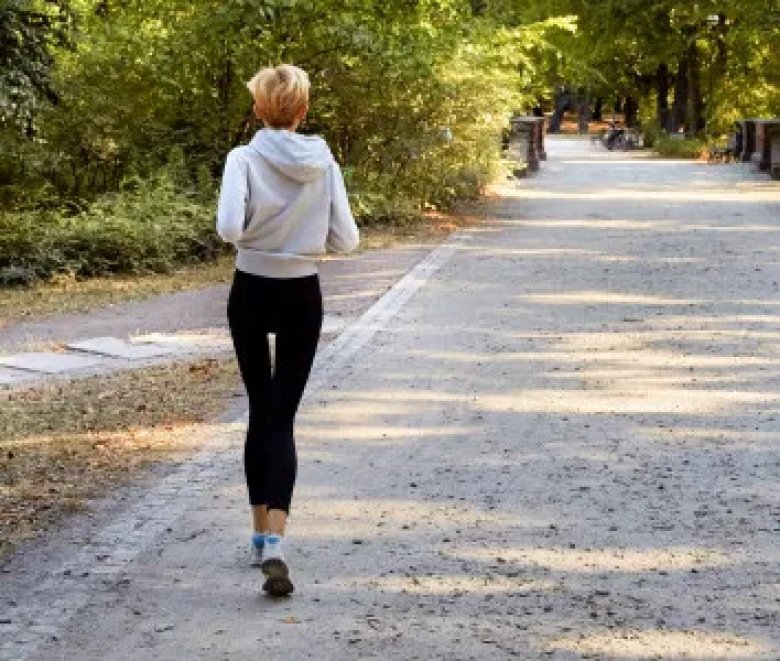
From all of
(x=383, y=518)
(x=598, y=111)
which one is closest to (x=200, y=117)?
(x=383, y=518)

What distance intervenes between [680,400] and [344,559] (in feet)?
11.5

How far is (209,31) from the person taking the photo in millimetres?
17406

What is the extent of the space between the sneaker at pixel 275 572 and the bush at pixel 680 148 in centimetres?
4105

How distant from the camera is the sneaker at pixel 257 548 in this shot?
5.25 metres

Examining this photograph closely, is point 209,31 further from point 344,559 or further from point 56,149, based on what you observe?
point 344,559

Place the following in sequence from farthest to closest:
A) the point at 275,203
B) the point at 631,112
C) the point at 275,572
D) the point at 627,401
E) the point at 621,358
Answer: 1. the point at 631,112
2. the point at 621,358
3. the point at 627,401
4. the point at 275,203
5. the point at 275,572

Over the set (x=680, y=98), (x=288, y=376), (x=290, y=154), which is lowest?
(x=680, y=98)

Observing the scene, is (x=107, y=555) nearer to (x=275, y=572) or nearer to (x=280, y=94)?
(x=275, y=572)

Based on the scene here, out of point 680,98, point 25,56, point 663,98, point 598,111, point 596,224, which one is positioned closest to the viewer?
point 25,56

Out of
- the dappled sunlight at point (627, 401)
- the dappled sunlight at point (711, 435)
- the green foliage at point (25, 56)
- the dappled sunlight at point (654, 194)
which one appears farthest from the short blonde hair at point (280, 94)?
the dappled sunlight at point (654, 194)

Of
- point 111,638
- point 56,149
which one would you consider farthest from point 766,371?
point 56,149

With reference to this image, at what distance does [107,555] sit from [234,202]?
1460 mm

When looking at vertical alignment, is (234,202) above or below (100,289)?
above

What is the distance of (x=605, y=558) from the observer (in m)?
5.32
